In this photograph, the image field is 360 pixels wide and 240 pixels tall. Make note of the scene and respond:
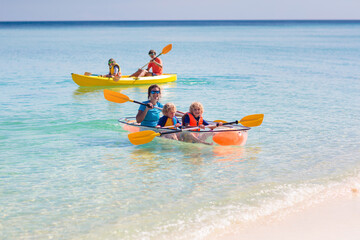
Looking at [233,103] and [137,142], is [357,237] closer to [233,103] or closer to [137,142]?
[137,142]

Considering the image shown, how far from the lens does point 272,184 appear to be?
22.2ft

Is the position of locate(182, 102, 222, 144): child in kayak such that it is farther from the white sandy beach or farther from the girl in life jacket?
the white sandy beach

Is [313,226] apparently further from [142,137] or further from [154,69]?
[154,69]

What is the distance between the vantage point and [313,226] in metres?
5.27

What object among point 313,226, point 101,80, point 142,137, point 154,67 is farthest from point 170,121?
point 154,67

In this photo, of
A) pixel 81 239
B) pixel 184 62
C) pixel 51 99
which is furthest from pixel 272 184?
Answer: pixel 184 62

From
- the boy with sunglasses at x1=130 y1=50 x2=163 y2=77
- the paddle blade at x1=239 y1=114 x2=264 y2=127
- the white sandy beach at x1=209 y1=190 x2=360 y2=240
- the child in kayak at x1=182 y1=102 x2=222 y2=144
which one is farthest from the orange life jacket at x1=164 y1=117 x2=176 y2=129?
the boy with sunglasses at x1=130 y1=50 x2=163 y2=77

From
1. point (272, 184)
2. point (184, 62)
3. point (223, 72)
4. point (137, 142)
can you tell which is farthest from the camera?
point (184, 62)

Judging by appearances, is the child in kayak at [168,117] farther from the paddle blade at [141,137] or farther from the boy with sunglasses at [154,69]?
the boy with sunglasses at [154,69]

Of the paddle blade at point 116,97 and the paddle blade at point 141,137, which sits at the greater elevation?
the paddle blade at point 116,97

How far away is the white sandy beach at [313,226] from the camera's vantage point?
501 centimetres

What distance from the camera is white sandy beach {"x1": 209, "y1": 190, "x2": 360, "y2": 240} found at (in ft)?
16.4

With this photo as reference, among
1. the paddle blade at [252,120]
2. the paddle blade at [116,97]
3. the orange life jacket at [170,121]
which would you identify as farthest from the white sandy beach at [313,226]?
the paddle blade at [116,97]

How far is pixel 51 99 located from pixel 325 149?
939cm
